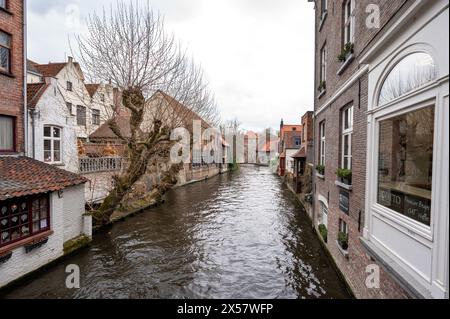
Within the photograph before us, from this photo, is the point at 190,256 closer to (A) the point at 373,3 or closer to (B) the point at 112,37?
(A) the point at 373,3

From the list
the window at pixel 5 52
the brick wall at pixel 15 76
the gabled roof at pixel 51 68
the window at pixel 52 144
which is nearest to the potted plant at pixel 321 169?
the brick wall at pixel 15 76

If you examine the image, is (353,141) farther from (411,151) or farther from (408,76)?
(408,76)

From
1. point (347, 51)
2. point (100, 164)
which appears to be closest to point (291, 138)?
point (100, 164)

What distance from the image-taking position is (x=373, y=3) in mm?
5105

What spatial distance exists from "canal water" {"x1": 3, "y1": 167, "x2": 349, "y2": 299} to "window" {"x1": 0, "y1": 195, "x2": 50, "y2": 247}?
128 centimetres

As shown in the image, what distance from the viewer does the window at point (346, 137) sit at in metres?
6.95

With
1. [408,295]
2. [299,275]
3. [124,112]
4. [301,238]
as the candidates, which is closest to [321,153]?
[301,238]

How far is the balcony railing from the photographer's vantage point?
13598 millimetres

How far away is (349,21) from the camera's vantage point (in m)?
7.27

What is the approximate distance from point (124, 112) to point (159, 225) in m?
6.16

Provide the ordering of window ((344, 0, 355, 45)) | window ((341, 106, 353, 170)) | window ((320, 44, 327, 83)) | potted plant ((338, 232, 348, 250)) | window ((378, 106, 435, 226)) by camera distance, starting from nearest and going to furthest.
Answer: window ((378, 106, 435, 226))
potted plant ((338, 232, 348, 250))
window ((344, 0, 355, 45))
window ((341, 106, 353, 170))
window ((320, 44, 327, 83))

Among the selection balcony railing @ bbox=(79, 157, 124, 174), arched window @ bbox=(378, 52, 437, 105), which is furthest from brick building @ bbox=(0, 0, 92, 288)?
arched window @ bbox=(378, 52, 437, 105)

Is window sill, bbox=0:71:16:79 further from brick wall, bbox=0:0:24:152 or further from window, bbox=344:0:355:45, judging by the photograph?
window, bbox=344:0:355:45

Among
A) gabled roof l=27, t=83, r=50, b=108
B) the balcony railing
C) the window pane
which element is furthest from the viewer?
the balcony railing
